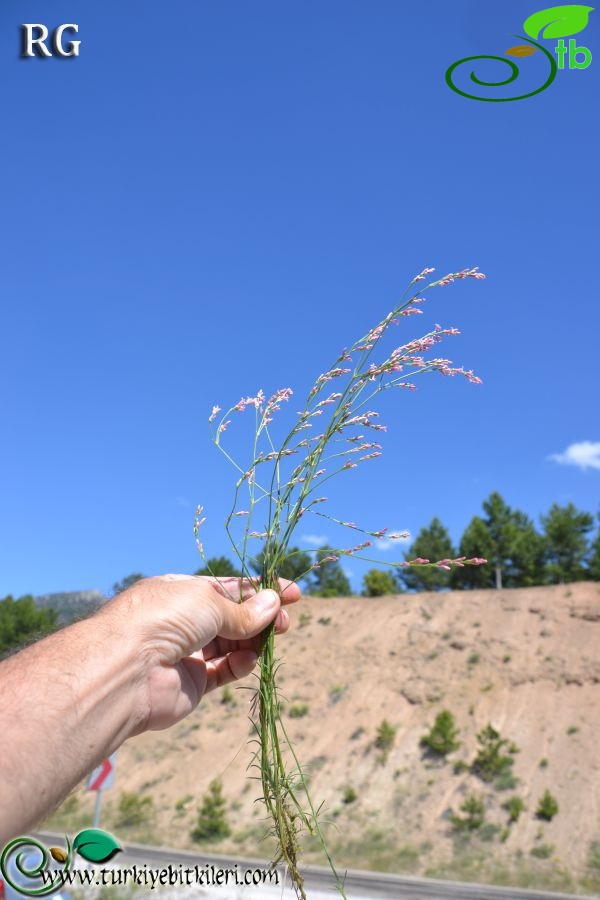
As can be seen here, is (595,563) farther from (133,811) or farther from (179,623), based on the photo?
(179,623)

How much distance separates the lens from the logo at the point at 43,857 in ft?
10.2

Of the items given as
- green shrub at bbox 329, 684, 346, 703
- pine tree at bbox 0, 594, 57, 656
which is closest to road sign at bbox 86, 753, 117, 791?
green shrub at bbox 329, 684, 346, 703

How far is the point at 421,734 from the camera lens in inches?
1330

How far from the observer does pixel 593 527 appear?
4994cm

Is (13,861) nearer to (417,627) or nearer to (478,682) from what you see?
(478,682)

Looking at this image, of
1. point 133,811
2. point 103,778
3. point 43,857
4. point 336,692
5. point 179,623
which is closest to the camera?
point 179,623

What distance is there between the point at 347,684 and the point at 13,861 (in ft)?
125

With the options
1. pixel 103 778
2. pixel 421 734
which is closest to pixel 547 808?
pixel 421 734

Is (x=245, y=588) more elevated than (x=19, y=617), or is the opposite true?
(x=19, y=617)

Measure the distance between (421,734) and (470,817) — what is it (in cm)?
673

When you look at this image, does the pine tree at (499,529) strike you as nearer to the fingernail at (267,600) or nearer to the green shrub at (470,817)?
the green shrub at (470,817)

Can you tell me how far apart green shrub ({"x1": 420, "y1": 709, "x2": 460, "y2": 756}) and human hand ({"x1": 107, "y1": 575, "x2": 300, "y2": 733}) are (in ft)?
105

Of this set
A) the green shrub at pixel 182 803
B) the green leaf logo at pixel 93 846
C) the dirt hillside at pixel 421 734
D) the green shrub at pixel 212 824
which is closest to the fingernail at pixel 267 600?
the green leaf logo at pixel 93 846

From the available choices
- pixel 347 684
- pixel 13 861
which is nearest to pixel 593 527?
pixel 347 684
